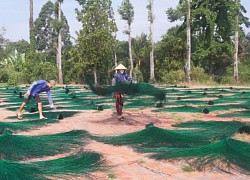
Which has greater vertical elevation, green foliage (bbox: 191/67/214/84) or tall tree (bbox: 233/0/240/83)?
tall tree (bbox: 233/0/240/83)

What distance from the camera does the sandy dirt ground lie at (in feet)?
11.6

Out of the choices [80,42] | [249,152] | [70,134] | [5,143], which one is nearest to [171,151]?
[249,152]

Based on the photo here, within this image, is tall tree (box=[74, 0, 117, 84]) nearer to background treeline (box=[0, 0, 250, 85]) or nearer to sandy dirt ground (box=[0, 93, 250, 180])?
background treeline (box=[0, 0, 250, 85])

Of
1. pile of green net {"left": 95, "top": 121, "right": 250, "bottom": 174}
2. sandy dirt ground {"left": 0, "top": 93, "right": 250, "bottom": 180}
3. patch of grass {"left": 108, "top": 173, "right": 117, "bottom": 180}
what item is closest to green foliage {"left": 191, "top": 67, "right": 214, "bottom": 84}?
sandy dirt ground {"left": 0, "top": 93, "right": 250, "bottom": 180}

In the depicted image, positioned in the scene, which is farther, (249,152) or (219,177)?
(249,152)

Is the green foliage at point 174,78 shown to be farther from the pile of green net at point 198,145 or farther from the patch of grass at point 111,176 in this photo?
the patch of grass at point 111,176

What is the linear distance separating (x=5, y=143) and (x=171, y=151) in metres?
2.23

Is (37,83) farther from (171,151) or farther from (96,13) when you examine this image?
(96,13)

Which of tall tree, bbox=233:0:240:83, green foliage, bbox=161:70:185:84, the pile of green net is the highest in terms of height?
tall tree, bbox=233:0:240:83

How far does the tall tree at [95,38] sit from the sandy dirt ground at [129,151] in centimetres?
1542

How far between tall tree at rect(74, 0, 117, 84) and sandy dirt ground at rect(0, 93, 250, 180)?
1542cm

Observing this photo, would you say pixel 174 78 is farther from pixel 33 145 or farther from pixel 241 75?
pixel 33 145

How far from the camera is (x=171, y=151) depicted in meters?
4.23

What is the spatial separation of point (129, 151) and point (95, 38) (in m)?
19.3
